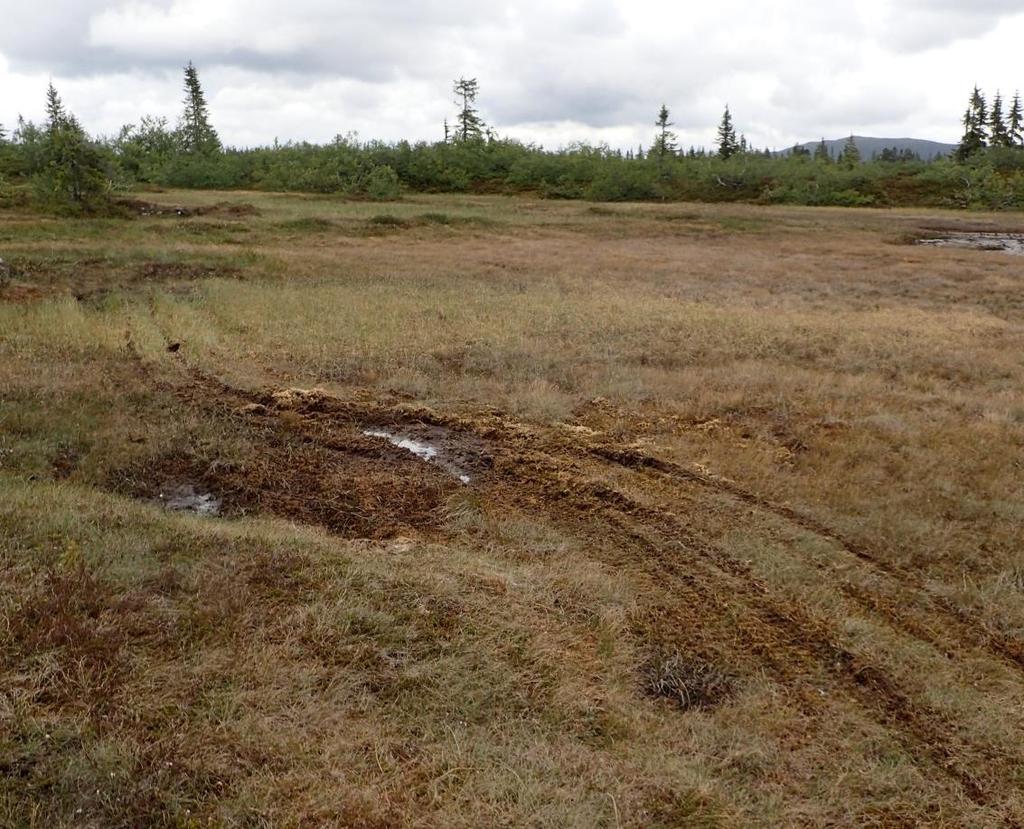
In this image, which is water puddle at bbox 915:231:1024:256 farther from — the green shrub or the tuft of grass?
the tuft of grass

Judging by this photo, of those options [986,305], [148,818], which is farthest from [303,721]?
[986,305]

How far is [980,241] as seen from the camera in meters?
37.2

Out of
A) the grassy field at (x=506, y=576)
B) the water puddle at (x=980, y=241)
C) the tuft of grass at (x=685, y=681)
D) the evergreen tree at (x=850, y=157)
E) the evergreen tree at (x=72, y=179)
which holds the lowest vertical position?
the tuft of grass at (x=685, y=681)

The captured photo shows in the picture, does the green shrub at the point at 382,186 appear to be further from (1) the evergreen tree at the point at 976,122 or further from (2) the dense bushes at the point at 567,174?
(1) the evergreen tree at the point at 976,122

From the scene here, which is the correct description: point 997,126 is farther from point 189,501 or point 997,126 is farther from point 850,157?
point 189,501

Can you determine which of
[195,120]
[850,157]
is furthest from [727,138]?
[195,120]

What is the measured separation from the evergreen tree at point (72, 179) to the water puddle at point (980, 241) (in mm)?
37719

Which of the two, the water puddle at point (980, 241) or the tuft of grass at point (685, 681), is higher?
the water puddle at point (980, 241)

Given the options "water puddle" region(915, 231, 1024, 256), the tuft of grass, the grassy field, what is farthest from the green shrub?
the tuft of grass

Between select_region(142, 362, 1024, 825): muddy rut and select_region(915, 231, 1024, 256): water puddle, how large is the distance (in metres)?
32.3

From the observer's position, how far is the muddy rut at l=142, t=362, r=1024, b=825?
506 centimetres

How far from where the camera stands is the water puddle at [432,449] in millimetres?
8711

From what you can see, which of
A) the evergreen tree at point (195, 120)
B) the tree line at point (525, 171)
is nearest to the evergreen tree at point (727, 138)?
the tree line at point (525, 171)

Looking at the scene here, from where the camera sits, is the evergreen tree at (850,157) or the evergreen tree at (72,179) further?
the evergreen tree at (850,157)
